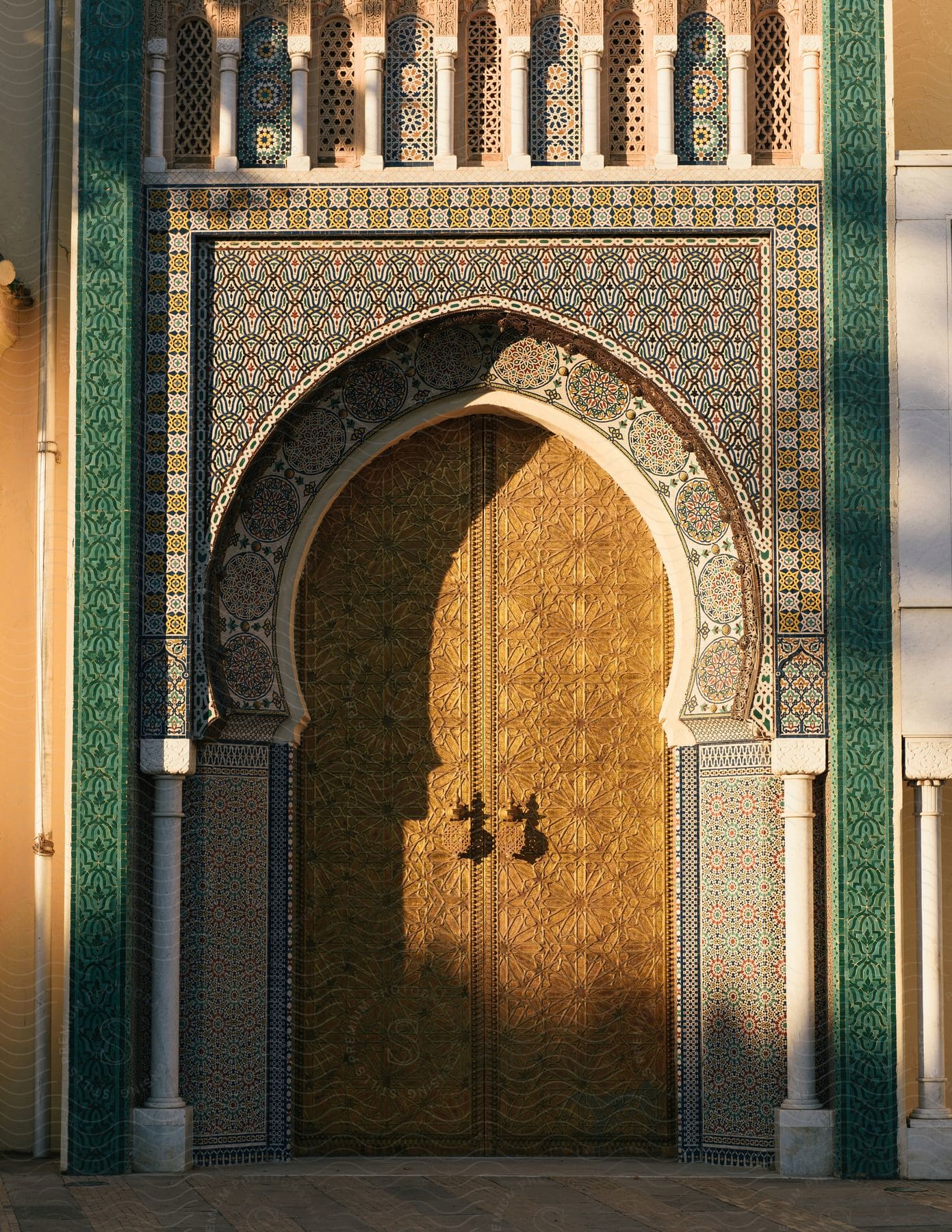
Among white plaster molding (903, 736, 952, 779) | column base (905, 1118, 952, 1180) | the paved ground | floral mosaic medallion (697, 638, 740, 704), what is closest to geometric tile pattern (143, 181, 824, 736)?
floral mosaic medallion (697, 638, 740, 704)

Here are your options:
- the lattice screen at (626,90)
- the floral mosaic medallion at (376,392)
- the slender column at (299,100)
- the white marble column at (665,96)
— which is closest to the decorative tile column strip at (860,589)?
the white marble column at (665,96)

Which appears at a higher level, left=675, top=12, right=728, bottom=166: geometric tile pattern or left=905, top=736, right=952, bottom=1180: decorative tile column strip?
left=675, top=12, right=728, bottom=166: geometric tile pattern

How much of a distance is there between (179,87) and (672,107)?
6.27 ft

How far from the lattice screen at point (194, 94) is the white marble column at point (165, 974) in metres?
2.29

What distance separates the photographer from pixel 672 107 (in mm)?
6699

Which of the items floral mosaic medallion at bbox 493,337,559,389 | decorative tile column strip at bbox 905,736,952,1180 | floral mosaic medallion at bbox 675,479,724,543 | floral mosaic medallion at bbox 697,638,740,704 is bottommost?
decorative tile column strip at bbox 905,736,952,1180

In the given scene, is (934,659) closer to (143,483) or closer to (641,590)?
(641,590)

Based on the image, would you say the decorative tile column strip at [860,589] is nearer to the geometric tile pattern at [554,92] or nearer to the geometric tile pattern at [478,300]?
the geometric tile pattern at [478,300]

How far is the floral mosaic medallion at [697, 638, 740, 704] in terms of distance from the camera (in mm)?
6648

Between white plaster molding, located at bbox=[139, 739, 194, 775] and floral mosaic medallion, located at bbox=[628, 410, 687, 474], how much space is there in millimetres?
2046

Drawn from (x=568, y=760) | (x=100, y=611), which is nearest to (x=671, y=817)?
(x=568, y=760)

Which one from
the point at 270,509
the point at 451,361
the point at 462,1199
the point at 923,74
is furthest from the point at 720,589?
the point at 462,1199

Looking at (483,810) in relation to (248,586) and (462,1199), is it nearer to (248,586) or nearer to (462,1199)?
(248,586)

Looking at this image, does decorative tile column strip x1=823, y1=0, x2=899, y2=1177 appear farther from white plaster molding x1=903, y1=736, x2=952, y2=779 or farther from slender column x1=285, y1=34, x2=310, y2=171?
slender column x1=285, y1=34, x2=310, y2=171
